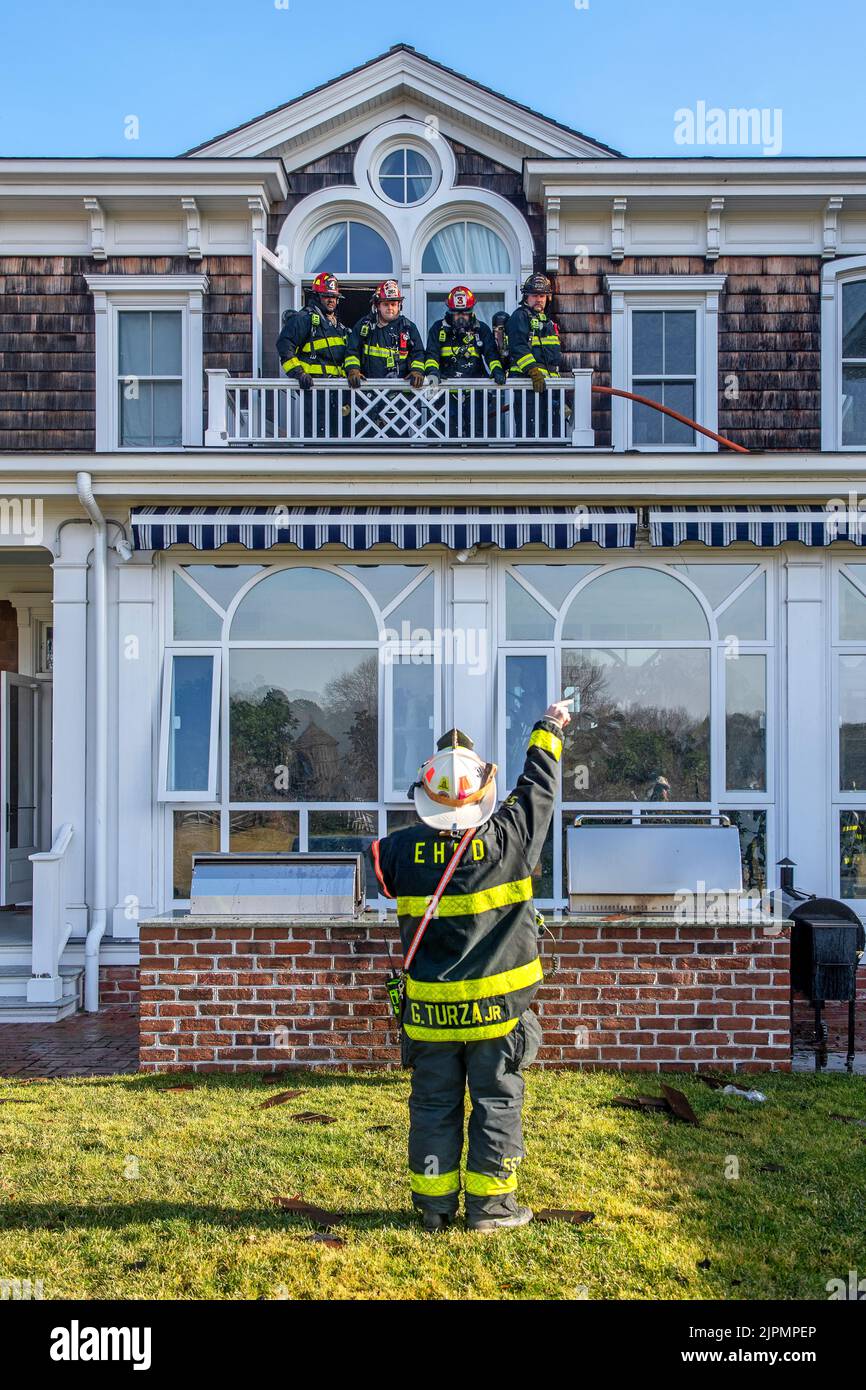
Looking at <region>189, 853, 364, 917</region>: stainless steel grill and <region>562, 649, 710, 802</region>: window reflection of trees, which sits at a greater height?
<region>562, 649, 710, 802</region>: window reflection of trees

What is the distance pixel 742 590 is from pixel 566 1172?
→ 554cm

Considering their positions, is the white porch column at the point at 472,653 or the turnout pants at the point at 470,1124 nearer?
the turnout pants at the point at 470,1124

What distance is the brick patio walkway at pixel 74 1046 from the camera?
254 inches

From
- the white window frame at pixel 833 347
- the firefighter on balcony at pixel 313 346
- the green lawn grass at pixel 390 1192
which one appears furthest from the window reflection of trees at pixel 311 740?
the white window frame at pixel 833 347

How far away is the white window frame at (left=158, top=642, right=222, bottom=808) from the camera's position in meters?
8.52

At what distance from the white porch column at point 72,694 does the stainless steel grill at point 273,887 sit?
2.56 metres

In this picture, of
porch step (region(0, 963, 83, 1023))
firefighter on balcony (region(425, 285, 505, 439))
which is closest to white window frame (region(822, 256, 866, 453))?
firefighter on balcony (region(425, 285, 505, 439))

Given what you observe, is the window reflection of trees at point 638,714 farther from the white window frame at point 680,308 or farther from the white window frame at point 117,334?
the white window frame at point 117,334

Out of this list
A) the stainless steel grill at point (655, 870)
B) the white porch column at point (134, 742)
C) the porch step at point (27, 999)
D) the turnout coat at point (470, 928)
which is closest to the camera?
the turnout coat at point (470, 928)

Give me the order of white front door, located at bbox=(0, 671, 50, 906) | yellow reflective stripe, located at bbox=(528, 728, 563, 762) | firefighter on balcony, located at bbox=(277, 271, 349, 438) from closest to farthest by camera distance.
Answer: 1. yellow reflective stripe, located at bbox=(528, 728, 563, 762)
2. firefighter on balcony, located at bbox=(277, 271, 349, 438)
3. white front door, located at bbox=(0, 671, 50, 906)

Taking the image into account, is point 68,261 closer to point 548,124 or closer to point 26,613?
point 26,613

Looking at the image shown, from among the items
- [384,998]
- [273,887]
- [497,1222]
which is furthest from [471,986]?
[273,887]

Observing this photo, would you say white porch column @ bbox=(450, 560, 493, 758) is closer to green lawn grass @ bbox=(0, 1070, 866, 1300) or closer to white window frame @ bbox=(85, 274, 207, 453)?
white window frame @ bbox=(85, 274, 207, 453)

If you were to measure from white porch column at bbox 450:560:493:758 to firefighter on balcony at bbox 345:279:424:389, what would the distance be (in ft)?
6.21
